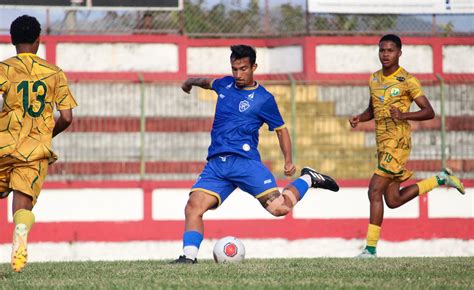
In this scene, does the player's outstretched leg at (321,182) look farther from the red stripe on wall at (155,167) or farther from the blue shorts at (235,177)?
the red stripe on wall at (155,167)

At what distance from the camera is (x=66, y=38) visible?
67.9 ft

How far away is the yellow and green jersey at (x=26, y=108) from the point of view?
8.34m

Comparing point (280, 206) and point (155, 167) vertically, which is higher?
point (155, 167)

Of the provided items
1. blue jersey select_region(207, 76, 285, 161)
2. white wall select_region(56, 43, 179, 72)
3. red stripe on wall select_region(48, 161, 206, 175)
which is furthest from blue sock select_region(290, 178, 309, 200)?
white wall select_region(56, 43, 179, 72)

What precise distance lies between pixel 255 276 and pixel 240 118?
197cm

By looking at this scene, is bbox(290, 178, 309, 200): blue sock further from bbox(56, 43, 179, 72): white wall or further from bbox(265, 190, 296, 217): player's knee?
bbox(56, 43, 179, 72): white wall

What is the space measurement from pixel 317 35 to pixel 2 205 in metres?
7.16

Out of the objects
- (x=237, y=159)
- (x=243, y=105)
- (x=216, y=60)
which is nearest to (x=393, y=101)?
(x=243, y=105)

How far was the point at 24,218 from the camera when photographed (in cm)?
812

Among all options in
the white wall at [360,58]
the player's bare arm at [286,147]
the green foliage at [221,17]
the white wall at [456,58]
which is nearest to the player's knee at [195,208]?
the player's bare arm at [286,147]

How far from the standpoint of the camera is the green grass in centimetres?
785

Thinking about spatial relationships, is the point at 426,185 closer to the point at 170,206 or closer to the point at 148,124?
the point at 170,206

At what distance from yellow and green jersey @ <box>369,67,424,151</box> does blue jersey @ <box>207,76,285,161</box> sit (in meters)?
1.67

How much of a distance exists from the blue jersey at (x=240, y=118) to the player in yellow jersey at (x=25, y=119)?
1.88 metres
